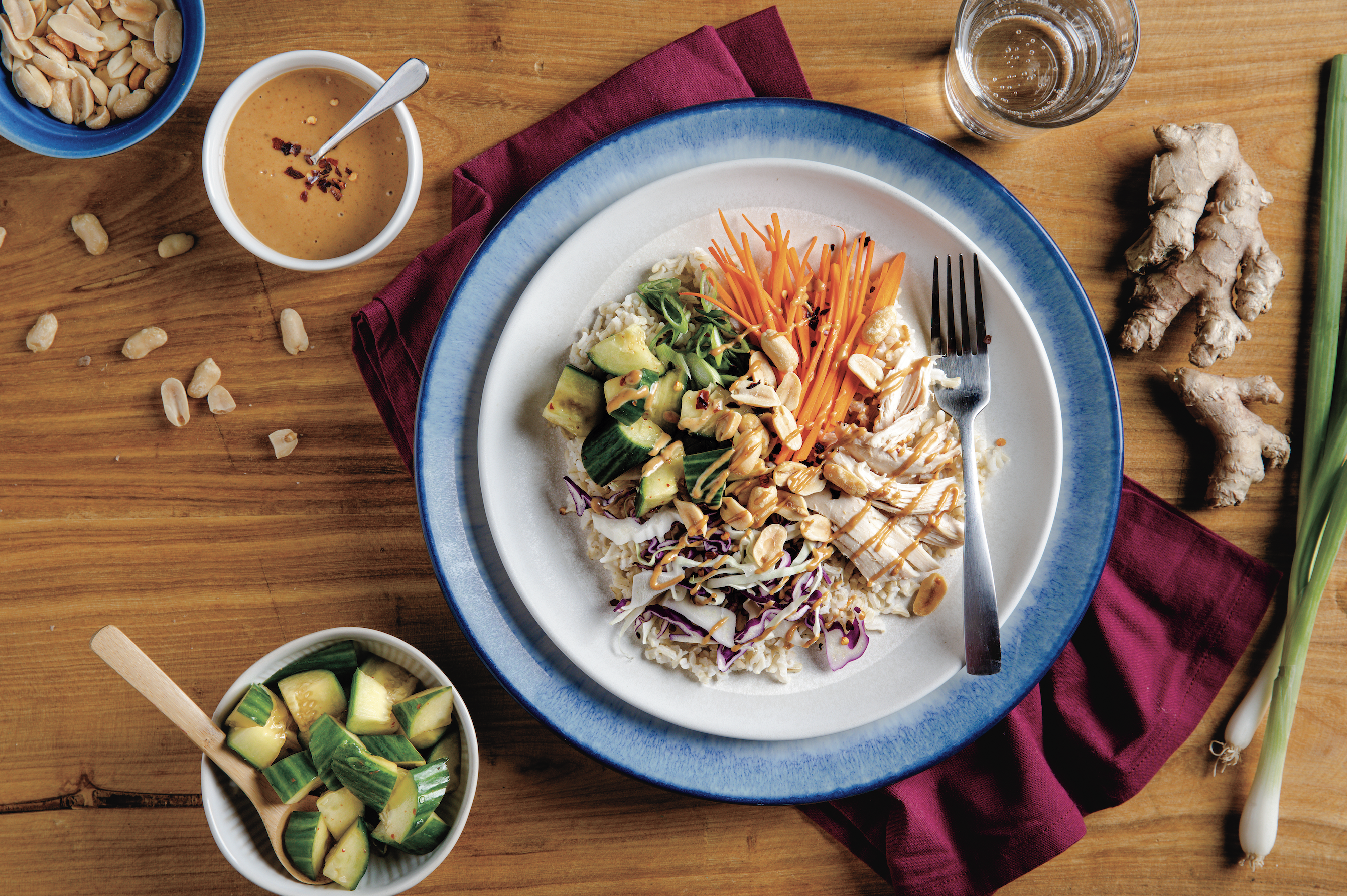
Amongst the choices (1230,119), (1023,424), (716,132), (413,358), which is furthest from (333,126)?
(1230,119)

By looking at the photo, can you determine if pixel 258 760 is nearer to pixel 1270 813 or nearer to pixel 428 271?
pixel 428 271

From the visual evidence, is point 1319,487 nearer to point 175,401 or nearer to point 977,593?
point 977,593

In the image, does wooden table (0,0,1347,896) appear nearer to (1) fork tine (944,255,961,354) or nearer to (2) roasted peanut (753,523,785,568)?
(1) fork tine (944,255,961,354)

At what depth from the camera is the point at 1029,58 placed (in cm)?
219

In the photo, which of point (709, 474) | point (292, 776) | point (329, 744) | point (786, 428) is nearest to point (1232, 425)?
point (786, 428)

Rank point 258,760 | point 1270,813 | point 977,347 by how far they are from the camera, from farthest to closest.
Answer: point 1270,813, point 977,347, point 258,760

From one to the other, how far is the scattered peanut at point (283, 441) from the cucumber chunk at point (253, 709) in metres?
0.66

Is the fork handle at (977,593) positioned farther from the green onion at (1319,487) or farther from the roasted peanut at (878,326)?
the green onion at (1319,487)

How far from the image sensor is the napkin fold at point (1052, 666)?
2076mm

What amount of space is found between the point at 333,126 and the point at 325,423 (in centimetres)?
84

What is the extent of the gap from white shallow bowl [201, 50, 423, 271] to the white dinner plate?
0.41 metres

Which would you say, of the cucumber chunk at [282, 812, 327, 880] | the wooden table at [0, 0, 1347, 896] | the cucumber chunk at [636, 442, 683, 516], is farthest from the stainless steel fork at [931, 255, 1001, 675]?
the cucumber chunk at [282, 812, 327, 880]

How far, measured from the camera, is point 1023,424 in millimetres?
2031

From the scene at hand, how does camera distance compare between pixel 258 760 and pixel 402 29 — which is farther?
pixel 402 29
